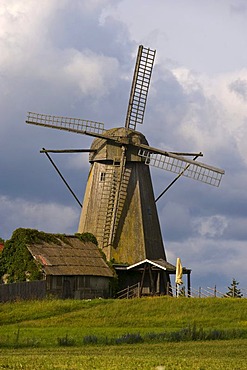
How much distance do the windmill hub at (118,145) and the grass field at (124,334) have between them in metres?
12.8

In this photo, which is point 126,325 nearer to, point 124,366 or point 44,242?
point 44,242

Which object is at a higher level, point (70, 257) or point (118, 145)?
point (118, 145)

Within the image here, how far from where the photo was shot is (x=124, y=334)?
33969mm

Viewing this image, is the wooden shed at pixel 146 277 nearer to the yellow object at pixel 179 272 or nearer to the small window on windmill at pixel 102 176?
the yellow object at pixel 179 272

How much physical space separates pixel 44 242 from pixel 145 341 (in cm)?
2483

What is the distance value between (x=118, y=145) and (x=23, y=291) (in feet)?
43.7

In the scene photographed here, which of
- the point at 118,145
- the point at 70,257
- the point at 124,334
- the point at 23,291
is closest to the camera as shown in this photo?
the point at 124,334

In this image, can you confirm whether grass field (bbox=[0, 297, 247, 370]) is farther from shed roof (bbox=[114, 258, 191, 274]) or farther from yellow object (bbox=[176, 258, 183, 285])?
shed roof (bbox=[114, 258, 191, 274])

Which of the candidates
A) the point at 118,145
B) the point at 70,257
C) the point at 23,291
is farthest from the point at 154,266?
the point at 23,291

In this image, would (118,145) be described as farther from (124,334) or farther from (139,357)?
(139,357)

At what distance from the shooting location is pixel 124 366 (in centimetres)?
1997

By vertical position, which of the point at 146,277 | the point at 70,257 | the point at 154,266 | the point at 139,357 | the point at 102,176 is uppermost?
the point at 102,176

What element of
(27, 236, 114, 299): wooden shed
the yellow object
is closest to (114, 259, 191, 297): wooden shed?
the yellow object

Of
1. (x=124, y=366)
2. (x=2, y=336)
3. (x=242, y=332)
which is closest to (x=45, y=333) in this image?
(x=2, y=336)
